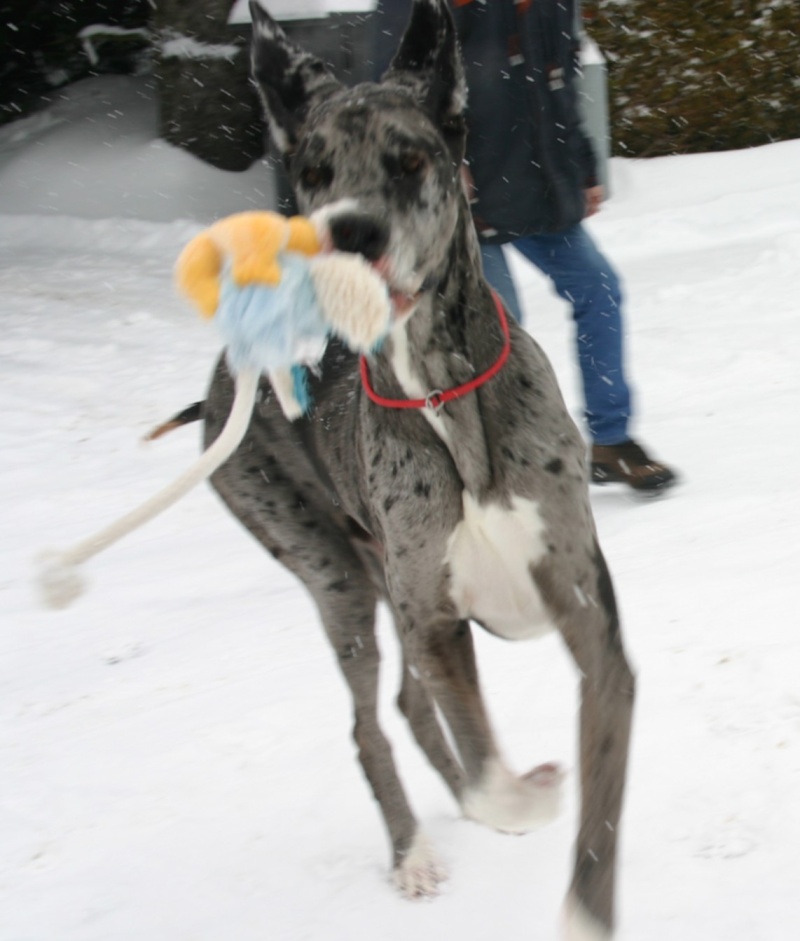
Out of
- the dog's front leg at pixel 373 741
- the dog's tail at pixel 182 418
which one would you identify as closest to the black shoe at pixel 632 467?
the dog's front leg at pixel 373 741

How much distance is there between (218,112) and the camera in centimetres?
1085

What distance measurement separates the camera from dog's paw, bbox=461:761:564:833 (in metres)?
2.51

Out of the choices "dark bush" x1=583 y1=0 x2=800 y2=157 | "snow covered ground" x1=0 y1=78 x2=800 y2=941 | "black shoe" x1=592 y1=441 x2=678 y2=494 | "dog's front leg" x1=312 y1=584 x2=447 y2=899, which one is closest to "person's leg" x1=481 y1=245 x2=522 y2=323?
"black shoe" x1=592 y1=441 x2=678 y2=494

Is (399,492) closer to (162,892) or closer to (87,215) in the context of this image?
(162,892)

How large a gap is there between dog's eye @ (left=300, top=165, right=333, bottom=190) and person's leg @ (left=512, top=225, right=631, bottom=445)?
7.30ft

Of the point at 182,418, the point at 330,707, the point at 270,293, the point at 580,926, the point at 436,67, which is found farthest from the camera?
the point at 330,707

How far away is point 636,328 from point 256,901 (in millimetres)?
4921

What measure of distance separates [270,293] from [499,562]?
0.72m

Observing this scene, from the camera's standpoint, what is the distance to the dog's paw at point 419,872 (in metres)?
2.80

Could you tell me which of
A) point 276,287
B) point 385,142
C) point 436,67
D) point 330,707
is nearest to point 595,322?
point 330,707

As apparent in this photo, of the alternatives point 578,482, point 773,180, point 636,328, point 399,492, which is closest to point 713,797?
point 578,482

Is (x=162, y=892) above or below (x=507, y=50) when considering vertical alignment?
below

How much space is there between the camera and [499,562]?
2.42 metres

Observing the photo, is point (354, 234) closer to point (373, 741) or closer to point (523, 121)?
point (373, 741)
